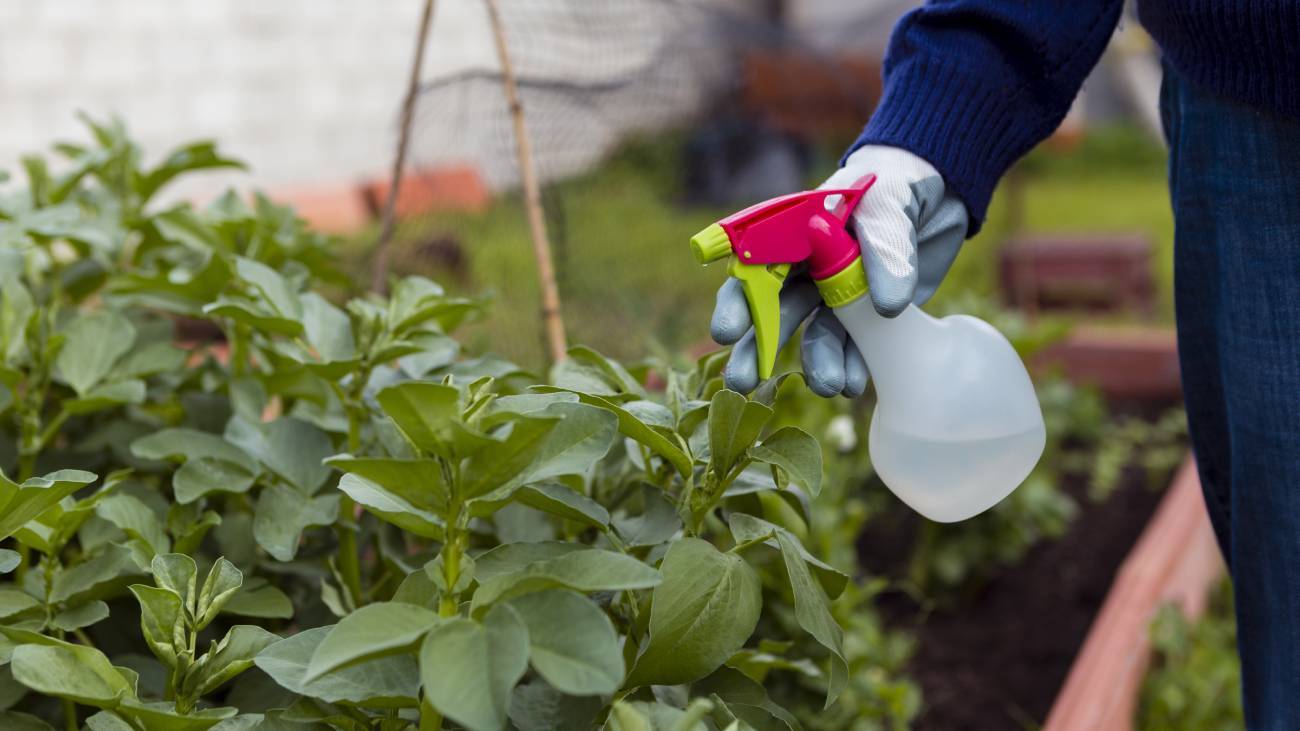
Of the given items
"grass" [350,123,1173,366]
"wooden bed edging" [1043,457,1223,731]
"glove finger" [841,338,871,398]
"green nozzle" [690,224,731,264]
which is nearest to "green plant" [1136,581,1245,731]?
"wooden bed edging" [1043,457,1223,731]

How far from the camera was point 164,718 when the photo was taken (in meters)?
0.69

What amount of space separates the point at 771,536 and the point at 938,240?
1.47 feet

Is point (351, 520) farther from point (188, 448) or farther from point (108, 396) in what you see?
point (108, 396)

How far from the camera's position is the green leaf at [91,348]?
1.06m

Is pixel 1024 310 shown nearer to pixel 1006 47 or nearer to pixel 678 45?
pixel 678 45

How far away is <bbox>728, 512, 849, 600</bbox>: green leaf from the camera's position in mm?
814

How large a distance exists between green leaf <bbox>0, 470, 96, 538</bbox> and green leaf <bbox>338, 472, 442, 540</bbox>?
19 cm

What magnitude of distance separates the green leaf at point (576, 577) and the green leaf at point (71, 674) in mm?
238

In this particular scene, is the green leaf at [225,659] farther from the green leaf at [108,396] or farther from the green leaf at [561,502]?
the green leaf at [108,396]

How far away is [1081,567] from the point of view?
7.86 feet

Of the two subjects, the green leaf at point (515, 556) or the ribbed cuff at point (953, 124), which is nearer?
the green leaf at point (515, 556)

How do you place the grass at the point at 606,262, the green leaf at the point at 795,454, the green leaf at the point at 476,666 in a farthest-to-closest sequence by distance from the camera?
the grass at the point at 606,262, the green leaf at the point at 795,454, the green leaf at the point at 476,666

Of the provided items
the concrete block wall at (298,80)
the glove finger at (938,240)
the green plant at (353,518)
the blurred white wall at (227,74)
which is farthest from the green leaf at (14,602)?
the blurred white wall at (227,74)

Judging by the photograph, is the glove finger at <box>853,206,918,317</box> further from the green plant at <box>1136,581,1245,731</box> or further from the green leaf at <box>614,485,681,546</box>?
the green plant at <box>1136,581,1245,731</box>
